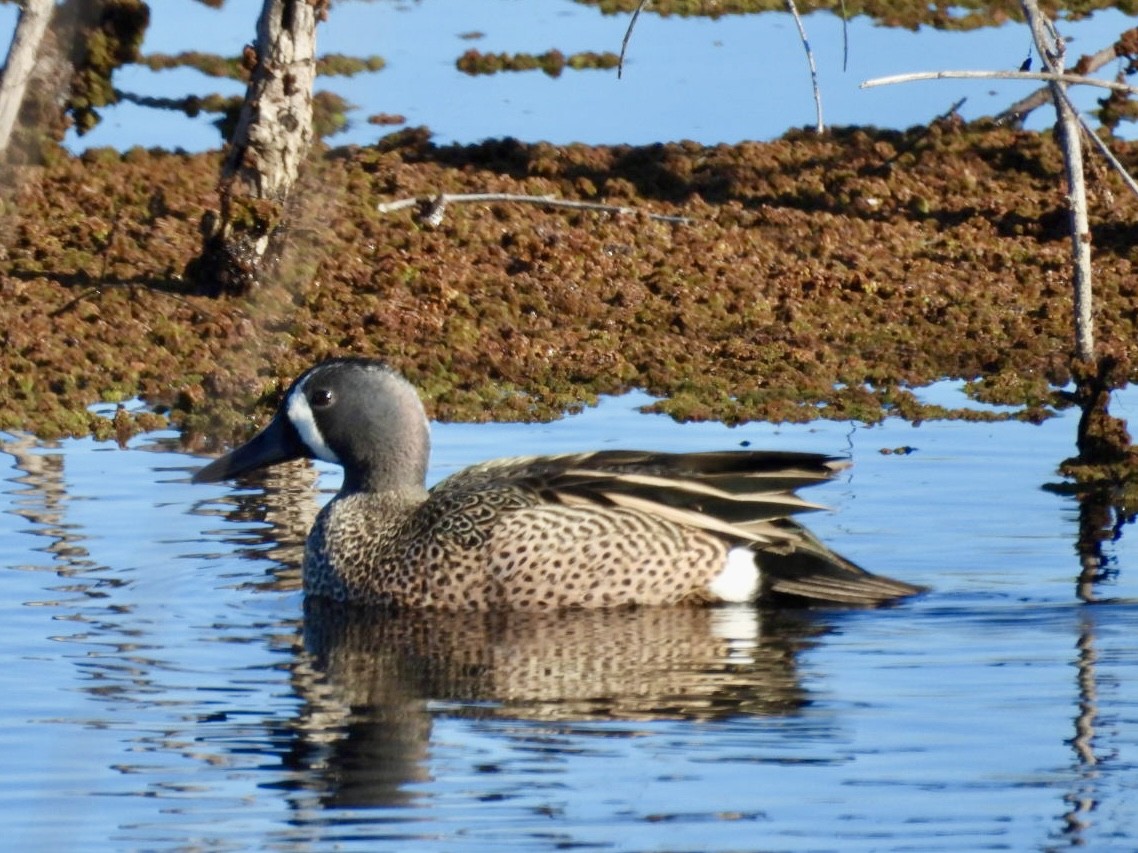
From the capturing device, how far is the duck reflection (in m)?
5.08

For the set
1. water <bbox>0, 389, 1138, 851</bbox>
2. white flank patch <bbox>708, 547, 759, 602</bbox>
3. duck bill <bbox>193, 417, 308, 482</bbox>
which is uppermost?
duck bill <bbox>193, 417, 308, 482</bbox>

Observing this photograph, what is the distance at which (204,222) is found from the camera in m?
10.3

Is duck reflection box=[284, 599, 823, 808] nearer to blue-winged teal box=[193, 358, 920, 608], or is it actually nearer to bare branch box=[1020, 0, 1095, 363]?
blue-winged teal box=[193, 358, 920, 608]

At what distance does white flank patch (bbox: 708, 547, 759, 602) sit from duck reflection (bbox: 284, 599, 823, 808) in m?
0.08

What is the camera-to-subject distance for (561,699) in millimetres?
5539

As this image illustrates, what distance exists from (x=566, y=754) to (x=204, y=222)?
5901 mm

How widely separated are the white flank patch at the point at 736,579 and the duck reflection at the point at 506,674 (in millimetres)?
78

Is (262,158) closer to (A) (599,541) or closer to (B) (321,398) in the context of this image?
(B) (321,398)

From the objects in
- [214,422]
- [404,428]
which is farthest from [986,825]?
[214,422]

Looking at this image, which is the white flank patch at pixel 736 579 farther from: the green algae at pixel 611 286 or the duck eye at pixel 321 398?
the green algae at pixel 611 286

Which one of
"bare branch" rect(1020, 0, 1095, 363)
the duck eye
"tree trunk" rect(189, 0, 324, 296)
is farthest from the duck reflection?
"tree trunk" rect(189, 0, 324, 296)

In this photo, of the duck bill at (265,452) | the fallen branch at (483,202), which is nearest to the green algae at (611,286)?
the fallen branch at (483,202)

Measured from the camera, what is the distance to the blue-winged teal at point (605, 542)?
680cm

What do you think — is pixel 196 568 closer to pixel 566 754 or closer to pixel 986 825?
pixel 566 754
